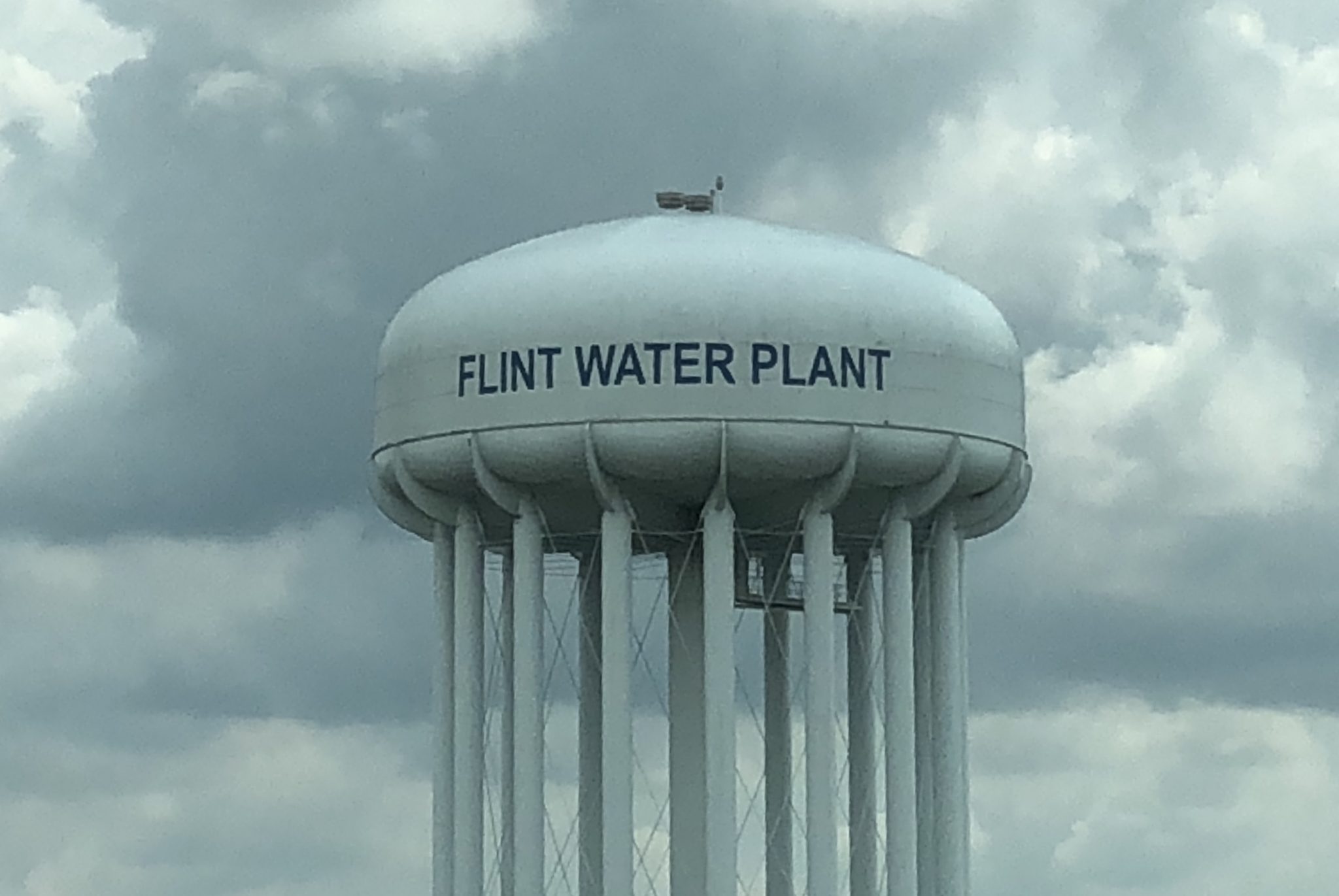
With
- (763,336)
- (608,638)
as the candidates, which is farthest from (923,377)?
(608,638)

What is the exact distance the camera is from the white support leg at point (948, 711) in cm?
4672

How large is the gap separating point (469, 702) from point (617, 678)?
2.68 meters

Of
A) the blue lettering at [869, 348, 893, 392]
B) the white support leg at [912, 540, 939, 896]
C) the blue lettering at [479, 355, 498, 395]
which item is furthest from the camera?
the white support leg at [912, 540, 939, 896]

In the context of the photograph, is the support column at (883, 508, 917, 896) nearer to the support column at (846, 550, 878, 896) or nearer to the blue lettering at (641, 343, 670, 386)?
the support column at (846, 550, 878, 896)

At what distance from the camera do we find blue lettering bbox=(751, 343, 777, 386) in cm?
4381

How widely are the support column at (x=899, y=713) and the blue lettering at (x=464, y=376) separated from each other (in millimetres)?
5580

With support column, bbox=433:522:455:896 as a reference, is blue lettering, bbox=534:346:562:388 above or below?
above

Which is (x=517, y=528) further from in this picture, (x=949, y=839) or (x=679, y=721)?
(x=949, y=839)

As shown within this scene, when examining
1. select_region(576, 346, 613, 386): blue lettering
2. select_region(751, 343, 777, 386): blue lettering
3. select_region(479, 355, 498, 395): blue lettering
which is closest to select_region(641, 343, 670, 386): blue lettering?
select_region(576, 346, 613, 386): blue lettering

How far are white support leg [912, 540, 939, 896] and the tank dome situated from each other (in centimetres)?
240

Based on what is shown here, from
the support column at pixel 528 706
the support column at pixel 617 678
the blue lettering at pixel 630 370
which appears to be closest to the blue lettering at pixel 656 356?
the blue lettering at pixel 630 370

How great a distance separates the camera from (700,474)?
1732 inches

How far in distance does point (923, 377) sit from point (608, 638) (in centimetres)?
507

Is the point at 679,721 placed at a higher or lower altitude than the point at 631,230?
lower
